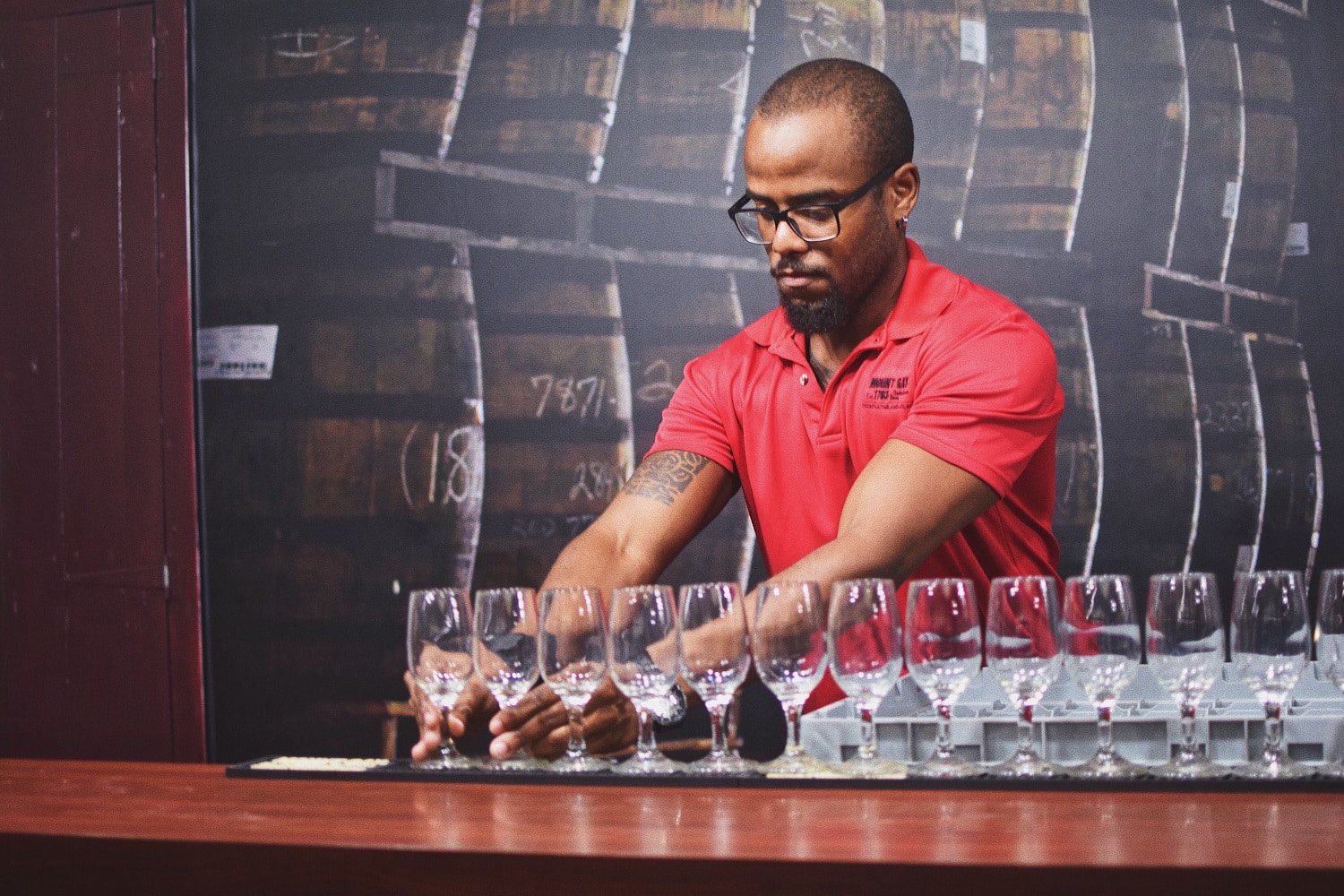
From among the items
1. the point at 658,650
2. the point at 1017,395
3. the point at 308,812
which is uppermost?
the point at 1017,395

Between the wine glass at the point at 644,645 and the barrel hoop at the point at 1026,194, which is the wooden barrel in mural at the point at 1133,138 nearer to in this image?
the barrel hoop at the point at 1026,194

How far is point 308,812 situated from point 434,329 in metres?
2.25

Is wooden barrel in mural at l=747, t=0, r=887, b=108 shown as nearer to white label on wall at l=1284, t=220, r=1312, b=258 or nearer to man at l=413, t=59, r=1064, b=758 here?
white label on wall at l=1284, t=220, r=1312, b=258

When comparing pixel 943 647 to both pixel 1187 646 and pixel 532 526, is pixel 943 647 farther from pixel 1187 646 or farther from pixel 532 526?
pixel 532 526

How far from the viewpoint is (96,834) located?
45.4 inches

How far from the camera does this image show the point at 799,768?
132 centimetres

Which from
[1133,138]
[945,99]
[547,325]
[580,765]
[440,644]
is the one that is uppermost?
[945,99]

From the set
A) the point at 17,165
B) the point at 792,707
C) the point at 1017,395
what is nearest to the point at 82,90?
the point at 17,165

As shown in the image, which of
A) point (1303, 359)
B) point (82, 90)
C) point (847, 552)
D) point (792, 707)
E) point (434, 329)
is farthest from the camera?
point (82, 90)

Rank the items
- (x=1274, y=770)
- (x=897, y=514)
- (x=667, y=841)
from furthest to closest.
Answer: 1. (x=897, y=514)
2. (x=1274, y=770)
3. (x=667, y=841)

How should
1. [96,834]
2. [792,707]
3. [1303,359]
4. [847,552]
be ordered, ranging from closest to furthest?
[96,834] < [792,707] < [847,552] < [1303,359]

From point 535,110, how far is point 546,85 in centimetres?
7

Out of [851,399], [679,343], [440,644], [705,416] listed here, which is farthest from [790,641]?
[679,343]

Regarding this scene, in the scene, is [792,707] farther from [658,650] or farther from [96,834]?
[96,834]
